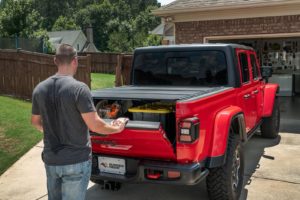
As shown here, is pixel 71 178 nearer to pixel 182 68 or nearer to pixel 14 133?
pixel 182 68

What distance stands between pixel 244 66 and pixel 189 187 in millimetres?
2062

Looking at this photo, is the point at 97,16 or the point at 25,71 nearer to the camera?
the point at 25,71

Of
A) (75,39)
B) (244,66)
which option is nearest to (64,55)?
(244,66)

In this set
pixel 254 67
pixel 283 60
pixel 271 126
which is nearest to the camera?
pixel 254 67

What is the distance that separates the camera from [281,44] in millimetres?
16484

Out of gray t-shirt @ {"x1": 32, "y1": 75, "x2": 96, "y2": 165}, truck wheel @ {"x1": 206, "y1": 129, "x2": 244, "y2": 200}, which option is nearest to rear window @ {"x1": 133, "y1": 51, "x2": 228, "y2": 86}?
truck wheel @ {"x1": 206, "y1": 129, "x2": 244, "y2": 200}

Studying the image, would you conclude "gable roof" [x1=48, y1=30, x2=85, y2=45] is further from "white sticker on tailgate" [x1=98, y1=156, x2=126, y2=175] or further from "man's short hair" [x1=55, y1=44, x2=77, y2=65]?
"man's short hair" [x1=55, y1=44, x2=77, y2=65]

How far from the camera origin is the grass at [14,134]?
7.15 metres

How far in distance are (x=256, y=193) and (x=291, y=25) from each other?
21.7 ft

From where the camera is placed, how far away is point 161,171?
414cm

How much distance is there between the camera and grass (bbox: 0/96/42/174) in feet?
23.4

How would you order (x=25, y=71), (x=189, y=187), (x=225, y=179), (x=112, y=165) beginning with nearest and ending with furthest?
1. (x=112, y=165)
2. (x=225, y=179)
3. (x=189, y=187)
4. (x=25, y=71)

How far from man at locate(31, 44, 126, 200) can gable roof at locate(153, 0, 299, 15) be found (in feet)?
27.1

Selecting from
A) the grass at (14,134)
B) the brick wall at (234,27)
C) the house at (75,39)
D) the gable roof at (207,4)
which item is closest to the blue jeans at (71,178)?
the grass at (14,134)
